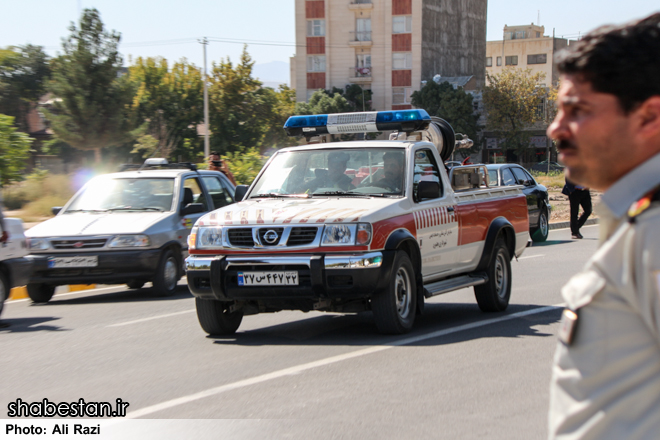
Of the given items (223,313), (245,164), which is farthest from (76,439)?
(245,164)

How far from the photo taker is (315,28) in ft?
249

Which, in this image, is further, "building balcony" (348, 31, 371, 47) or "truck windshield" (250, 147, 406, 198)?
A: "building balcony" (348, 31, 371, 47)

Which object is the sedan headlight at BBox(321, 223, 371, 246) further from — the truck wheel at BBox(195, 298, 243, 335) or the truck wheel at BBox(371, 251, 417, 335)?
the truck wheel at BBox(195, 298, 243, 335)

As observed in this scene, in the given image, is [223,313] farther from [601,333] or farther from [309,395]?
[601,333]

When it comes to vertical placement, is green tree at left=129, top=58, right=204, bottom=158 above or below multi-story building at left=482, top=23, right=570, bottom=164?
below

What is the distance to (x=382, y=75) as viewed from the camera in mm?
75688

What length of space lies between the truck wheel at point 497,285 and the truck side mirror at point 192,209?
4474 millimetres

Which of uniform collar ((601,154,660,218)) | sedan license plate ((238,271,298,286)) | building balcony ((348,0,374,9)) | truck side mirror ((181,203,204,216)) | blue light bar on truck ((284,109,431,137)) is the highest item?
building balcony ((348,0,374,9))

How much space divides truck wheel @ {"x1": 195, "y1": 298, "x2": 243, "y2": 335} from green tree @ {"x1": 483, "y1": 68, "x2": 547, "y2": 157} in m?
65.9

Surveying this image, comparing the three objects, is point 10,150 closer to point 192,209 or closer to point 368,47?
point 192,209

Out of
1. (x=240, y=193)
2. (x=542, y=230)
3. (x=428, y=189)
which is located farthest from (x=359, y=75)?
(x=428, y=189)

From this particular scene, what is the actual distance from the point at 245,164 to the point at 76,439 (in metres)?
21.7

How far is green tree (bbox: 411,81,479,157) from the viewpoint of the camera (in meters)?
71.0

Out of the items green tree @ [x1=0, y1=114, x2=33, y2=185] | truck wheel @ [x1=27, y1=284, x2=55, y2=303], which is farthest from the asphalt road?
green tree @ [x1=0, y1=114, x2=33, y2=185]
